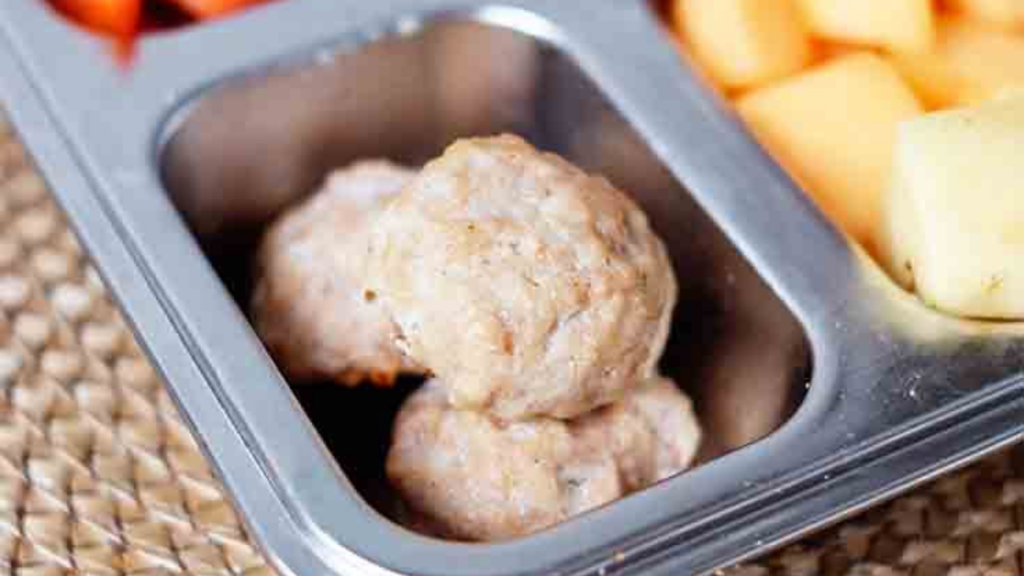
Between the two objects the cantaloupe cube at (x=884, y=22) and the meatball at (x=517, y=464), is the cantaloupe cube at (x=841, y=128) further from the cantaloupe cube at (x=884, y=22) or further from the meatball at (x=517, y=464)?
the meatball at (x=517, y=464)

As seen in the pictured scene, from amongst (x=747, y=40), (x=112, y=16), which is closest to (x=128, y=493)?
(x=112, y=16)

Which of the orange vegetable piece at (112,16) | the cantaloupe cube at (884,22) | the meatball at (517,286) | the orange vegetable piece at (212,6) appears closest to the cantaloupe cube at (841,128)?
the cantaloupe cube at (884,22)

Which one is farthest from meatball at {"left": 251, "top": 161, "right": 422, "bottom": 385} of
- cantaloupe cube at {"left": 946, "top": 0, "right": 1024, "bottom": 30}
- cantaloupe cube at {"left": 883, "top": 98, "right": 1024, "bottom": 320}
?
cantaloupe cube at {"left": 946, "top": 0, "right": 1024, "bottom": 30}

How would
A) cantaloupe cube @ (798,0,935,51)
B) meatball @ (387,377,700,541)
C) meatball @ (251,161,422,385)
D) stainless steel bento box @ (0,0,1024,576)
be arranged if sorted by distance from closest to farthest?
stainless steel bento box @ (0,0,1024,576)
meatball @ (387,377,700,541)
meatball @ (251,161,422,385)
cantaloupe cube @ (798,0,935,51)

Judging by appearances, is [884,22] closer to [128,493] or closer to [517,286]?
[517,286]

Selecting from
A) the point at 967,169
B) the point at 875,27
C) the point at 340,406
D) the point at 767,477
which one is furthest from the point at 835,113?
the point at 340,406

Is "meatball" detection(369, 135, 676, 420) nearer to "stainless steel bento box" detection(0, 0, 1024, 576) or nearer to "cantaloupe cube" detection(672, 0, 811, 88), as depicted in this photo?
"stainless steel bento box" detection(0, 0, 1024, 576)

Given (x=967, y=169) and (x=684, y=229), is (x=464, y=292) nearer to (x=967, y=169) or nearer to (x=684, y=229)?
(x=684, y=229)
